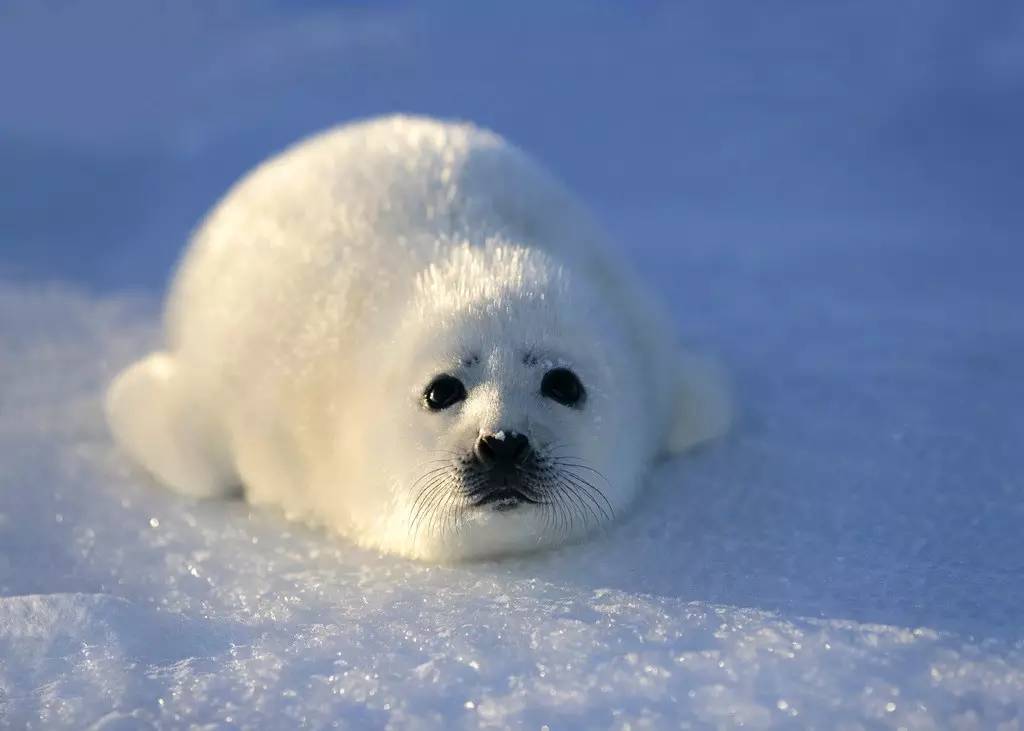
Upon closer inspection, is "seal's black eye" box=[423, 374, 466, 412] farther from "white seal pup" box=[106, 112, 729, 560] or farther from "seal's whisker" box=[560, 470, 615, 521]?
"seal's whisker" box=[560, 470, 615, 521]

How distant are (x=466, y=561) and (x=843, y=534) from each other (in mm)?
936

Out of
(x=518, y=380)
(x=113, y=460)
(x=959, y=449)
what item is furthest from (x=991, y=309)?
(x=113, y=460)

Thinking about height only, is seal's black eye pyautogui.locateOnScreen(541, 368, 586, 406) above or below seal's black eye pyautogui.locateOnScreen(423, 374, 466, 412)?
above

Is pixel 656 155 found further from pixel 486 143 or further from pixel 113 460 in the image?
pixel 113 460

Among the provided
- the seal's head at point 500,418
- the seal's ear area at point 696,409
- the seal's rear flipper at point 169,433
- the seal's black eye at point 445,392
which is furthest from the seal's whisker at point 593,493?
the seal's rear flipper at point 169,433

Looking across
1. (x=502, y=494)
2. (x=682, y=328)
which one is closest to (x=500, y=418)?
(x=502, y=494)

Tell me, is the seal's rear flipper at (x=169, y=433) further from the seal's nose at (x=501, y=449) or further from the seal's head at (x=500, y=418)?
the seal's nose at (x=501, y=449)

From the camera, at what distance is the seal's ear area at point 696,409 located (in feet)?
12.2

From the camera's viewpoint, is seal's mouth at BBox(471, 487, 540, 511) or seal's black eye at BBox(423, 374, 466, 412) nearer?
seal's mouth at BBox(471, 487, 540, 511)

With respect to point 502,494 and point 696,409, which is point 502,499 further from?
point 696,409

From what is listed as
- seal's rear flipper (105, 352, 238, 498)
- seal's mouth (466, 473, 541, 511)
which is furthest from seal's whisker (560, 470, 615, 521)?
seal's rear flipper (105, 352, 238, 498)

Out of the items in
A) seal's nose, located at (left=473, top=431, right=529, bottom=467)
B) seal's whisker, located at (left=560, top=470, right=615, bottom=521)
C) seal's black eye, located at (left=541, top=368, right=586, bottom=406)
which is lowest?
seal's nose, located at (left=473, top=431, right=529, bottom=467)

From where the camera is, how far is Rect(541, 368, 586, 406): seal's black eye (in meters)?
3.14

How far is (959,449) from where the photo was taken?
350cm
